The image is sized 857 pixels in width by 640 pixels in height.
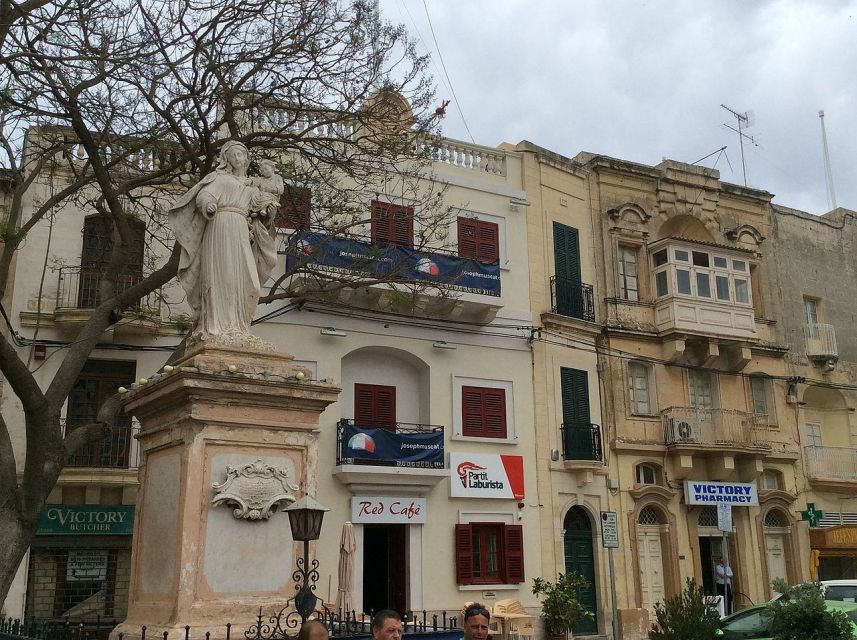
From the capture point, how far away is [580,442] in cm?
2342

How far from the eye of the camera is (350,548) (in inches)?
687

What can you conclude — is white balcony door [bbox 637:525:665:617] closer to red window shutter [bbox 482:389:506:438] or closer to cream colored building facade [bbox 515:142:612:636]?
cream colored building facade [bbox 515:142:612:636]

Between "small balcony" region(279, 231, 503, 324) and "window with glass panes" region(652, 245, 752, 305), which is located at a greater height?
"window with glass panes" region(652, 245, 752, 305)

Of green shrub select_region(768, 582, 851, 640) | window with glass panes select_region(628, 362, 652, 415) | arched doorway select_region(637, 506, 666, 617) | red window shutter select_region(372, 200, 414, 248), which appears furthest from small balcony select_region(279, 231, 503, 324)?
green shrub select_region(768, 582, 851, 640)

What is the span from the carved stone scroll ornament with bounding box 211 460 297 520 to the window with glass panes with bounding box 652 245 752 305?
20.1m

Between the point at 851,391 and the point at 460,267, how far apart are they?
605 inches

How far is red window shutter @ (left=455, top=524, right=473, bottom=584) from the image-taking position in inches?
824

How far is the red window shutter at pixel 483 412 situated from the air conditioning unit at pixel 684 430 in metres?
5.17

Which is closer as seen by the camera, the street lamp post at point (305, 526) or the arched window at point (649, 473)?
the street lamp post at point (305, 526)

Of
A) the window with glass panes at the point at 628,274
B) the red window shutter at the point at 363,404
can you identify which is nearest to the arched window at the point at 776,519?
the window with glass panes at the point at 628,274

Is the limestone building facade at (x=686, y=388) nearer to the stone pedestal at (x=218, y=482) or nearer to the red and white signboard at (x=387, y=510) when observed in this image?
the red and white signboard at (x=387, y=510)

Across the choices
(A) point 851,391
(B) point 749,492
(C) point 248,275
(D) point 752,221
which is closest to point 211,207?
(C) point 248,275

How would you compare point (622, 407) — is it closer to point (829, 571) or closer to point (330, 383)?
point (829, 571)

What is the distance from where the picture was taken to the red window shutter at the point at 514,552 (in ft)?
70.9
